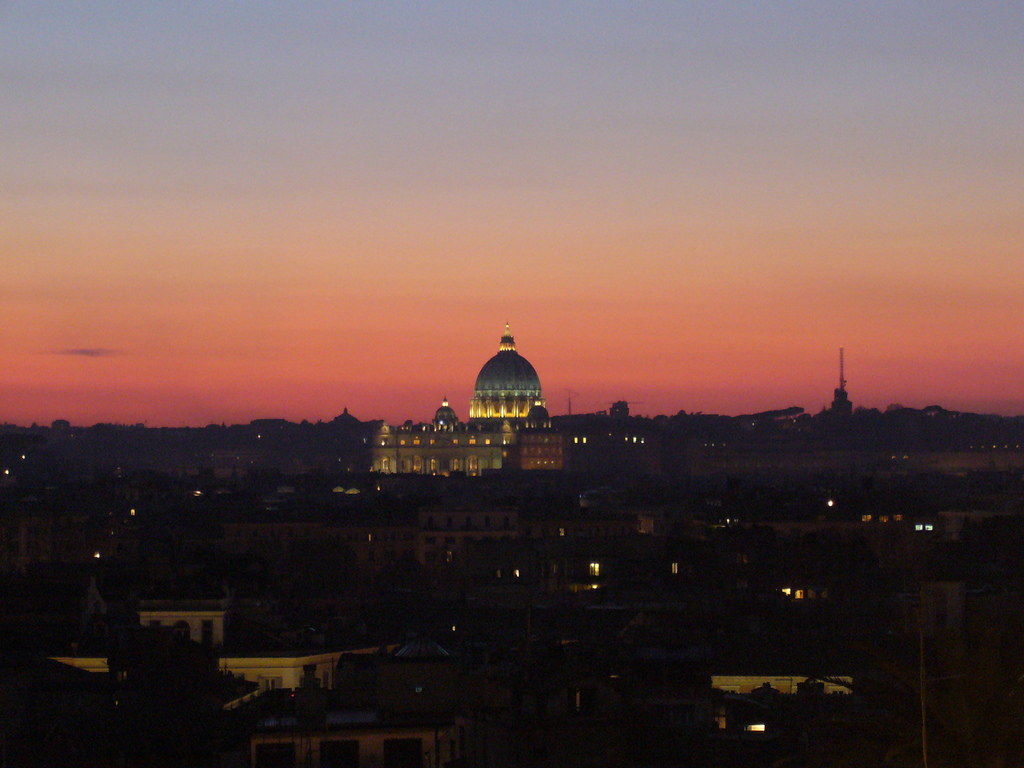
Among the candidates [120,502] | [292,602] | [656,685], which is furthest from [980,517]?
[656,685]

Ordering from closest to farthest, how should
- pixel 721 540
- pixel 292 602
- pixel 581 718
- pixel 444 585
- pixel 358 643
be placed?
pixel 581 718
pixel 358 643
pixel 292 602
pixel 444 585
pixel 721 540

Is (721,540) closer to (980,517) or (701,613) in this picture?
(980,517)

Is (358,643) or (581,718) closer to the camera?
(581,718)

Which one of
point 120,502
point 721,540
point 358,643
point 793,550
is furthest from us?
point 120,502

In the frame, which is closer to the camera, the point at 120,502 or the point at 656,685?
the point at 656,685

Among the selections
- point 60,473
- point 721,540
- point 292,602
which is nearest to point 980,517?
point 721,540

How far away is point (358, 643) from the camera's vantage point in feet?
95.5

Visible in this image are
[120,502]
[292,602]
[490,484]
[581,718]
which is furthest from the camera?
[490,484]

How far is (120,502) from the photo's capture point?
9250 cm

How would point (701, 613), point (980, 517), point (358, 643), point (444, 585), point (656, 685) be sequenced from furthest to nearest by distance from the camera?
point (980, 517)
point (444, 585)
point (701, 613)
point (358, 643)
point (656, 685)

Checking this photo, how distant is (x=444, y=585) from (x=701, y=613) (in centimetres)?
1969

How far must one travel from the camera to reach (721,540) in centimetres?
6669

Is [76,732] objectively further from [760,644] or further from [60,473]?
[60,473]

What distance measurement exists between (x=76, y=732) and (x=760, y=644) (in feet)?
39.9
